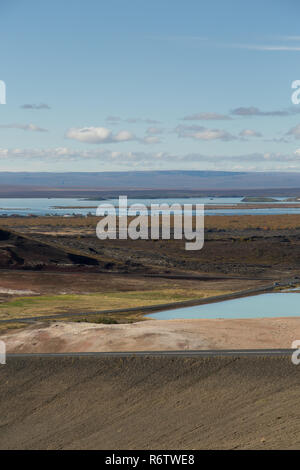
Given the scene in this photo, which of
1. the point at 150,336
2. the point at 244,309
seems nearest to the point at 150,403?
the point at 150,336

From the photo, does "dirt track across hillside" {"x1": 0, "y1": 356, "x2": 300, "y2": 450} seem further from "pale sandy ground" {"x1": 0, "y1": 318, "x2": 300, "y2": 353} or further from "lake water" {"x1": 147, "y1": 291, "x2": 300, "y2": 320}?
"lake water" {"x1": 147, "y1": 291, "x2": 300, "y2": 320}

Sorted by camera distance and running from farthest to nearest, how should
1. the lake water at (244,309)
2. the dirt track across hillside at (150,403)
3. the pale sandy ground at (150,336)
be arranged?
the lake water at (244,309) → the pale sandy ground at (150,336) → the dirt track across hillside at (150,403)

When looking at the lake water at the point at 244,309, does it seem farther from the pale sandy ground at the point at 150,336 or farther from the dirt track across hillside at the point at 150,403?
the dirt track across hillside at the point at 150,403

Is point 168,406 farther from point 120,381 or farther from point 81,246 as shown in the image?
point 81,246

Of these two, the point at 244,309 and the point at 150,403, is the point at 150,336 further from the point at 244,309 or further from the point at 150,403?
the point at 244,309

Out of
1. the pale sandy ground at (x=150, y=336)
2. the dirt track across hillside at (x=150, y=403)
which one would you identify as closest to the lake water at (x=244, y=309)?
the pale sandy ground at (x=150, y=336)

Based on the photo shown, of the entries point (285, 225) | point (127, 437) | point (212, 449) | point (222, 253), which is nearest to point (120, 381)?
point (127, 437)

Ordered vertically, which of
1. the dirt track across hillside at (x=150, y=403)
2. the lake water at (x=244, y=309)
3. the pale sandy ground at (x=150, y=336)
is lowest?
the dirt track across hillside at (x=150, y=403)
